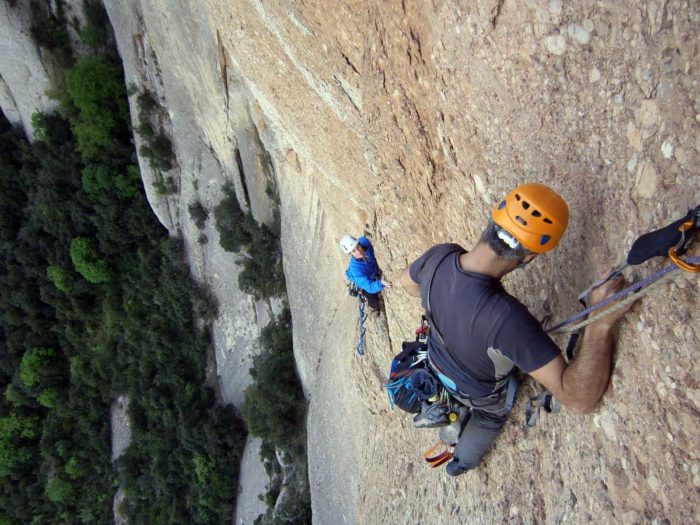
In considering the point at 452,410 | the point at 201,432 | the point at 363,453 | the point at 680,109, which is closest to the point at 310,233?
the point at 363,453

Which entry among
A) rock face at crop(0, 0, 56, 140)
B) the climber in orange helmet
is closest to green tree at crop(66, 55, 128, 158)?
rock face at crop(0, 0, 56, 140)

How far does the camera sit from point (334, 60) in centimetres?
471

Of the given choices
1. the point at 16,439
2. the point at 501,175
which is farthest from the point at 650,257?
the point at 16,439

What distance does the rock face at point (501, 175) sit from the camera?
190cm

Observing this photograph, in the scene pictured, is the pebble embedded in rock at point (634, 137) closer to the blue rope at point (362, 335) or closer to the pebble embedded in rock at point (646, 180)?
the pebble embedded in rock at point (646, 180)

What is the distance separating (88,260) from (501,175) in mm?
15760

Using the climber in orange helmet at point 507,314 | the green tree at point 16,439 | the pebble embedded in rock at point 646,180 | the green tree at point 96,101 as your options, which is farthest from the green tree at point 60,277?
the pebble embedded in rock at point 646,180

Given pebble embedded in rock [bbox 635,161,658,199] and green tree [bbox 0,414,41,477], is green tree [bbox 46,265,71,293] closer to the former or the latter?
green tree [bbox 0,414,41,477]

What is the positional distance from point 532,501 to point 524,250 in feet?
5.36

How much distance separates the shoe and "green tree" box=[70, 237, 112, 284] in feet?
49.2

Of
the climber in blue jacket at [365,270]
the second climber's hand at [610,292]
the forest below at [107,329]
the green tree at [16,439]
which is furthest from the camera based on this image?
the green tree at [16,439]

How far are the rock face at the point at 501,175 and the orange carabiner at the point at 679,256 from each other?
21cm

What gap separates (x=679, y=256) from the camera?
1.68 m

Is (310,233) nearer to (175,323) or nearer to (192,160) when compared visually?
(192,160)
